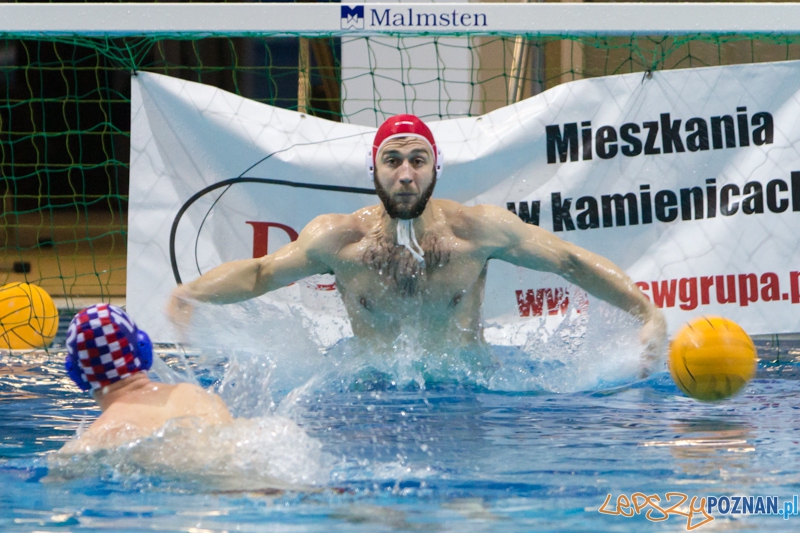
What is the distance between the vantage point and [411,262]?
409 centimetres

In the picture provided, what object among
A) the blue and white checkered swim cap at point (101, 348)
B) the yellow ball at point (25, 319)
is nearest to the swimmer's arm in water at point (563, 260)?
the blue and white checkered swim cap at point (101, 348)

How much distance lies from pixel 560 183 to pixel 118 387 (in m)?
2.77

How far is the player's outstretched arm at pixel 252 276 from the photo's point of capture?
→ 4.04 m

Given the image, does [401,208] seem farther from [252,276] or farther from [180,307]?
[180,307]

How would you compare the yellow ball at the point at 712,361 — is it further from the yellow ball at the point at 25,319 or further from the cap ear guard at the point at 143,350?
the yellow ball at the point at 25,319

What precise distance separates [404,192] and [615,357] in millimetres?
1201

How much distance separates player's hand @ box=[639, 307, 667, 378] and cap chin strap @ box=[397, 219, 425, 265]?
3.22ft

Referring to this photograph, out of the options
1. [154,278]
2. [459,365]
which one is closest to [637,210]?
[459,365]

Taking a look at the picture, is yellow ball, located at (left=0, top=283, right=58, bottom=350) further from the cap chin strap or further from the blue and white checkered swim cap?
the blue and white checkered swim cap

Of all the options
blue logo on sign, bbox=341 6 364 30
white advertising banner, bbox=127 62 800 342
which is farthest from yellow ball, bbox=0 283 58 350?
blue logo on sign, bbox=341 6 364 30

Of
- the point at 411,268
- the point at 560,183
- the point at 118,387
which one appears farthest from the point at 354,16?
the point at 118,387

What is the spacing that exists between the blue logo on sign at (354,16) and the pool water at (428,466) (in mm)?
1675

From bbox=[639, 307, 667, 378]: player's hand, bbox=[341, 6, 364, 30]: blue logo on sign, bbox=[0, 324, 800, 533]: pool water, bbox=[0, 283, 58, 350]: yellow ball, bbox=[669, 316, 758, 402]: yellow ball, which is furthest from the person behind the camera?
bbox=[0, 283, 58, 350]: yellow ball

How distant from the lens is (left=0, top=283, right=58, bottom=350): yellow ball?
4.93 m
